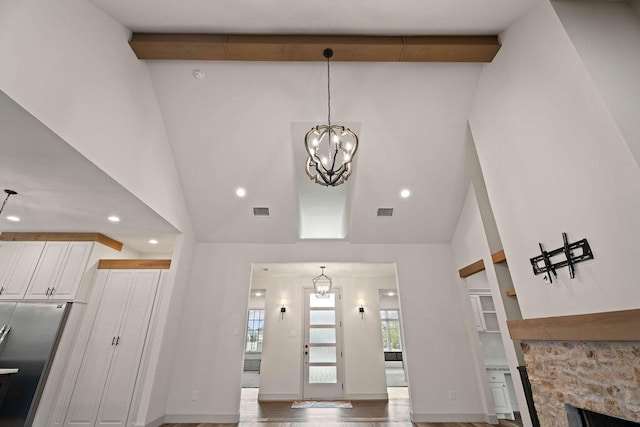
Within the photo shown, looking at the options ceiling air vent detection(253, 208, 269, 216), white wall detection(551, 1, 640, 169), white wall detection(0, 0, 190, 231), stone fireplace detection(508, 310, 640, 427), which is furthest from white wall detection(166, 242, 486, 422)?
white wall detection(551, 1, 640, 169)

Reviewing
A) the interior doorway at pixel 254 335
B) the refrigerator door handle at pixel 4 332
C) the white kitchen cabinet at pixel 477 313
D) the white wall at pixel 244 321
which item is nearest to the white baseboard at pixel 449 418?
the white wall at pixel 244 321

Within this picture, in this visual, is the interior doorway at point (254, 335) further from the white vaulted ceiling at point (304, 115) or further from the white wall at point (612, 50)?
the white wall at point (612, 50)

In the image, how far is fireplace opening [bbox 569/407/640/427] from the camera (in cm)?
219

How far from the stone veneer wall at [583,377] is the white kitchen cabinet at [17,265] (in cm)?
648

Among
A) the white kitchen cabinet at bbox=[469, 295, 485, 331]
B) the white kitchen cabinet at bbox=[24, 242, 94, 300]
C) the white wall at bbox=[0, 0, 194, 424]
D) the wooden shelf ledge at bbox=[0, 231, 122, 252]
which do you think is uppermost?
the white wall at bbox=[0, 0, 194, 424]

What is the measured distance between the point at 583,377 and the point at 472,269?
237 cm

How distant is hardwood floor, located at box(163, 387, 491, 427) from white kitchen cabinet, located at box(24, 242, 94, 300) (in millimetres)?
2468

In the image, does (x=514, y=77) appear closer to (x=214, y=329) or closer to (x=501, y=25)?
(x=501, y=25)

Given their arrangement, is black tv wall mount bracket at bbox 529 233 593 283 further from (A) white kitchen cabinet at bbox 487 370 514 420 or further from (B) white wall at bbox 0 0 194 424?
(B) white wall at bbox 0 0 194 424

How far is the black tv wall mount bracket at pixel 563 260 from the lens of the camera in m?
2.15

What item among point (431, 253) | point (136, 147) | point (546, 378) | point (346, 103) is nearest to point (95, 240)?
point (136, 147)

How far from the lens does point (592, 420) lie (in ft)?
7.48

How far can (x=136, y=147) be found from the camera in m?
3.33

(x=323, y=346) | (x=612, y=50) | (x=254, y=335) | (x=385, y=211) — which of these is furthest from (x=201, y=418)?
(x=254, y=335)
